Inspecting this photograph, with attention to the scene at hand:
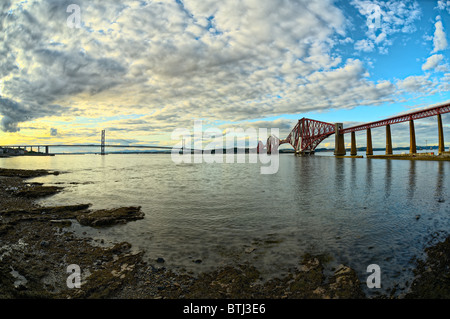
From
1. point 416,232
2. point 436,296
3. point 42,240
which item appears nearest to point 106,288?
point 42,240

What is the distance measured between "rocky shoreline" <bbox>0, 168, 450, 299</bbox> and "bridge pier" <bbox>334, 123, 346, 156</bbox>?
429 ft

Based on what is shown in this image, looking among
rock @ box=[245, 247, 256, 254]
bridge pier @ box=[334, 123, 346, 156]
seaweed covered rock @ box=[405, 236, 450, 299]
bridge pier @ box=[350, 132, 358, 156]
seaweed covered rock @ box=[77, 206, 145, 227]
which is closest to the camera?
seaweed covered rock @ box=[405, 236, 450, 299]

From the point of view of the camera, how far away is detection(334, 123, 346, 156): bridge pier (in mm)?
126069

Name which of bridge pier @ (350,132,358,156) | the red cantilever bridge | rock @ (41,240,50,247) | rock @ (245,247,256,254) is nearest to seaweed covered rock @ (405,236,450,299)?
rock @ (245,247,256,254)

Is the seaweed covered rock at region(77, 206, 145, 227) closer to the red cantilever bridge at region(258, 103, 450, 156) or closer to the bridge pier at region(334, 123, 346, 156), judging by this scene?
the red cantilever bridge at region(258, 103, 450, 156)

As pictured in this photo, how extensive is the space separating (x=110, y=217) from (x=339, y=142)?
137163 mm

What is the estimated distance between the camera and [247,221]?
11.2 m

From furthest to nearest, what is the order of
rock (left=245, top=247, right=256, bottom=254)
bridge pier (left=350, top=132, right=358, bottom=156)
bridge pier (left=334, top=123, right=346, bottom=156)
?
1. bridge pier (left=334, top=123, right=346, bottom=156)
2. bridge pier (left=350, top=132, right=358, bottom=156)
3. rock (left=245, top=247, right=256, bottom=254)

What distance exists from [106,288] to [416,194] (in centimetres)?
2081

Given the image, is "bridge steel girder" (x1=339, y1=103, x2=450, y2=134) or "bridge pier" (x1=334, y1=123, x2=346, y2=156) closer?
"bridge steel girder" (x1=339, y1=103, x2=450, y2=134)

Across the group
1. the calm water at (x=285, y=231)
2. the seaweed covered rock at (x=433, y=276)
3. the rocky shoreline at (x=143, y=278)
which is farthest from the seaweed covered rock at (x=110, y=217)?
the seaweed covered rock at (x=433, y=276)

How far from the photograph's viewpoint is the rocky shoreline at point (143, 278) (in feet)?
16.3

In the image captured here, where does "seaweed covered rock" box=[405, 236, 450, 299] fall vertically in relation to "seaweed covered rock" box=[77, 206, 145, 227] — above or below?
below
